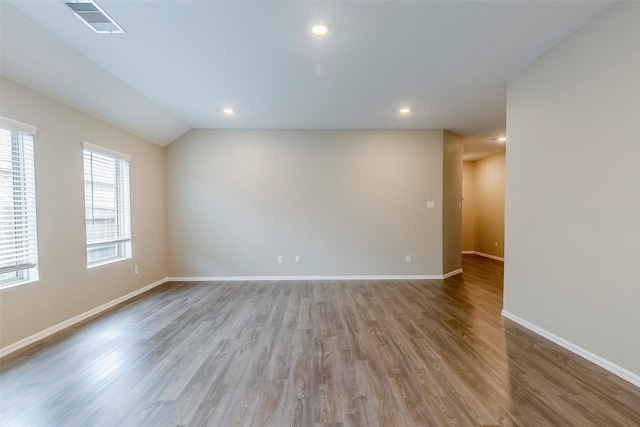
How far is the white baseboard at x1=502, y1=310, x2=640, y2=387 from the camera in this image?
1.84 meters

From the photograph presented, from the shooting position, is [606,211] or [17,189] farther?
[17,189]

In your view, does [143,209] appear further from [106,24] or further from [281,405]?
[281,405]

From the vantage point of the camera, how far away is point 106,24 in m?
2.00

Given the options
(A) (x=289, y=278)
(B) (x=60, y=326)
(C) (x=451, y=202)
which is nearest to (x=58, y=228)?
(B) (x=60, y=326)

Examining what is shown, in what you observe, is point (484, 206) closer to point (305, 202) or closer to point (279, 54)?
point (305, 202)

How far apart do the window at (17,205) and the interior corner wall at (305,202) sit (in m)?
2.19

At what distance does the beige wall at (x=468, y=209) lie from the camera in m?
7.31

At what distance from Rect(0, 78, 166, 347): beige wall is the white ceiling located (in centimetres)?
18

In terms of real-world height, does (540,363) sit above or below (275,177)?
below

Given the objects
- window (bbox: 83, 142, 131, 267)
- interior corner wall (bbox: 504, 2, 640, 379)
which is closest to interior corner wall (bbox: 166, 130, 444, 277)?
window (bbox: 83, 142, 131, 267)

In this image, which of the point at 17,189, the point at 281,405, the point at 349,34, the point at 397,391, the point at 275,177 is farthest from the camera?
the point at 275,177

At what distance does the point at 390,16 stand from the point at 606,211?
2234 mm

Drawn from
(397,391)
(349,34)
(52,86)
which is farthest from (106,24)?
(397,391)

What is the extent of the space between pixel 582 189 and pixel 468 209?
18.2 ft
